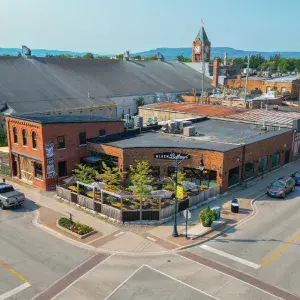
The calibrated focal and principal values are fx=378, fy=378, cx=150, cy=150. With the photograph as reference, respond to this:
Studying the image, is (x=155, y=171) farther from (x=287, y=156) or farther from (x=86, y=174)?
(x=287, y=156)

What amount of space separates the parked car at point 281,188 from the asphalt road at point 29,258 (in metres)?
17.2

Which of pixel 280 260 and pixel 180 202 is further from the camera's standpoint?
pixel 180 202

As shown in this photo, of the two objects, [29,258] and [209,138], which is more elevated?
[209,138]

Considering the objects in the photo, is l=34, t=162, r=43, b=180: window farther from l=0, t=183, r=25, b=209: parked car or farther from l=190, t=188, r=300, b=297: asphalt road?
l=190, t=188, r=300, b=297: asphalt road

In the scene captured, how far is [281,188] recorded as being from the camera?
1276 inches

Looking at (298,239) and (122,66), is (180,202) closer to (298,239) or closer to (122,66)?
(298,239)

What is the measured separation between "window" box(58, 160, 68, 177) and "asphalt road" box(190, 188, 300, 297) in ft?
55.5

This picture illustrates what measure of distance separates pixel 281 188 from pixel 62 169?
19.8 m

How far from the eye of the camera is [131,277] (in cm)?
1988

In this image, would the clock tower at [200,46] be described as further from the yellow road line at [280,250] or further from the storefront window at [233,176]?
the yellow road line at [280,250]

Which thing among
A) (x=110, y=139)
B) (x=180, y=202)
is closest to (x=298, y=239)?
(x=180, y=202)

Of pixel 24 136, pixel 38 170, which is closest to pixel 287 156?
pixel 38 170

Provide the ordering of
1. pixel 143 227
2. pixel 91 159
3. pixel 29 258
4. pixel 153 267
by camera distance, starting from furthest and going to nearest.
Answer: pixel 91 159, pixel 143 227, pixel 29 258, pixel 153 267

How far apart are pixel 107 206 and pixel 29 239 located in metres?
5.97
